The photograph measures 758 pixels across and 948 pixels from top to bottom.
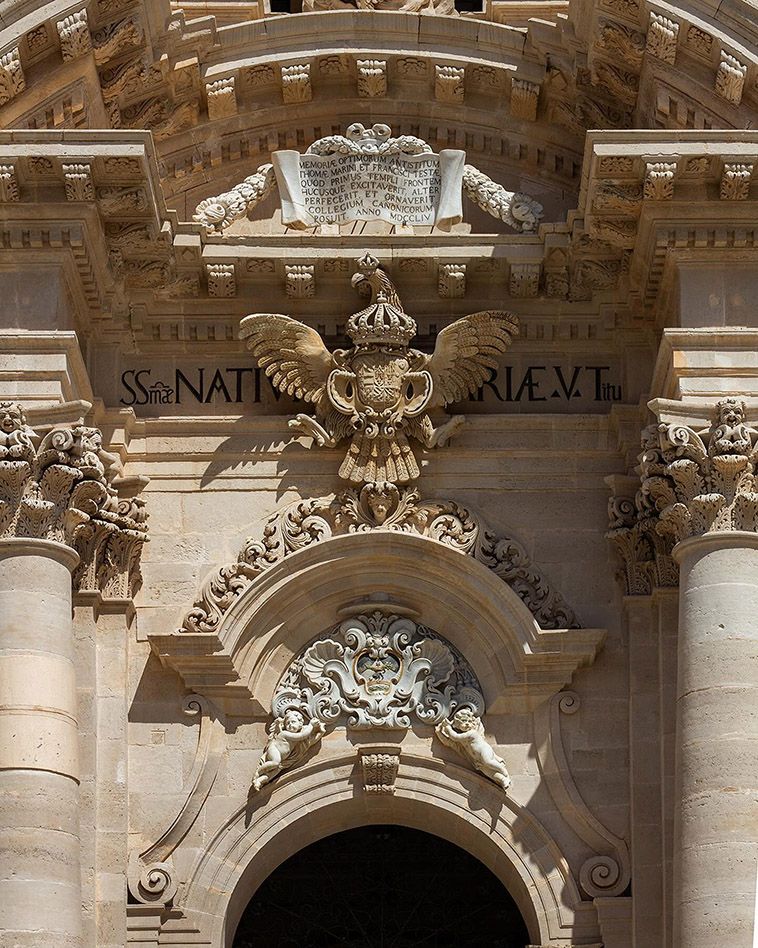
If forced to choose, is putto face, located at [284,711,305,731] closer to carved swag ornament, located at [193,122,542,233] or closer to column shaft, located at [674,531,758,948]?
column shaft, located at [674,531,758,948]

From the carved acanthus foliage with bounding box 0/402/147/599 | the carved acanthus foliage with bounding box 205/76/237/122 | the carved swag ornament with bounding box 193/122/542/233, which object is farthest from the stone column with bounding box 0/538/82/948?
the carved acanthus foliage with bounding box 205/76/237/122

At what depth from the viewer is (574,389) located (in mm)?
20734

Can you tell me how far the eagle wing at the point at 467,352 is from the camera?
66.5ft

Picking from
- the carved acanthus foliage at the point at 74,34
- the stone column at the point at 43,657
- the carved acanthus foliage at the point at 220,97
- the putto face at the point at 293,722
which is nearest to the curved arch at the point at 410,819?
the putto face at the point at 293,722

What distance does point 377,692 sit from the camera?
19.8 metres

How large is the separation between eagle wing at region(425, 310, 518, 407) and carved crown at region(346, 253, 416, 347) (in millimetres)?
315

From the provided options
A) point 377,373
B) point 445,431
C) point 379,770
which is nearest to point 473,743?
point 379,770

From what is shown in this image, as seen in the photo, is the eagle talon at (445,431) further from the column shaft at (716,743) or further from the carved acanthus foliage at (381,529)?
the column shaft at (716,743)

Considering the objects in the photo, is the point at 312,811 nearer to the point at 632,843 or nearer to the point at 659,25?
the point at 632,843

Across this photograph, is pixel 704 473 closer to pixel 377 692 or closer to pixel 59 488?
pixel 377 692

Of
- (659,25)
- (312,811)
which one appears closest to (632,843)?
(312,811)

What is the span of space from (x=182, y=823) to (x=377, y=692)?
189 centimetres

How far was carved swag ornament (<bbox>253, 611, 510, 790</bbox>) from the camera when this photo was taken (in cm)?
1952

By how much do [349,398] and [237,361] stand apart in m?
1.11
